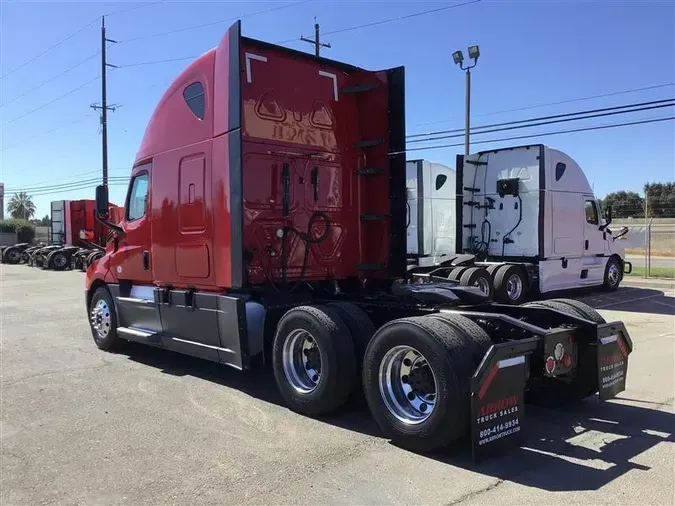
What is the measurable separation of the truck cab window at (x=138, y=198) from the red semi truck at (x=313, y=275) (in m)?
0.04

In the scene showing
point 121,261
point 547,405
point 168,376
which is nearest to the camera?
point 547,405

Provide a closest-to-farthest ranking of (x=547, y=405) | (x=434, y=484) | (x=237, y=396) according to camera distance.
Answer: (x=434, y=484) < (x=547, y=405) < (x=237, y=396)

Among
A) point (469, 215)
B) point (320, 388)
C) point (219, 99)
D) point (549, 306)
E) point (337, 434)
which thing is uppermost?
point (219, 99)

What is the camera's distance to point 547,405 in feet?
18.7

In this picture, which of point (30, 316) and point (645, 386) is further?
point (30, 316)

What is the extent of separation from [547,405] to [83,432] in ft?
14.4

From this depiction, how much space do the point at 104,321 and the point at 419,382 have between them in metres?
5.94

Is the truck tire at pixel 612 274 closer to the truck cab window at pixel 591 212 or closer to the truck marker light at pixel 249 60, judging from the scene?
the truck cab window at pixel 591 212

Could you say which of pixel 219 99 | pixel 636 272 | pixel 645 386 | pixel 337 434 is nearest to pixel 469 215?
pixel 645 386

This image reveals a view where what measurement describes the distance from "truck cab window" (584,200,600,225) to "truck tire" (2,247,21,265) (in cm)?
3706

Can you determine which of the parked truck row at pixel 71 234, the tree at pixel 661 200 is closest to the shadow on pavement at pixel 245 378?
the parked truck row at pixel 71 234

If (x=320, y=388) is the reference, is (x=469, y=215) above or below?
above

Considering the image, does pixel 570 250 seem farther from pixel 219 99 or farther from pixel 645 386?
pixel 219 99

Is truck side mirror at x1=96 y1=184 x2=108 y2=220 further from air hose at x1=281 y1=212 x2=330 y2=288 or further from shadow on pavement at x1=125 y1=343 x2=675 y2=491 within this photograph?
shadow on pavement at x1=125 y1=343 x2=675 y2=491
